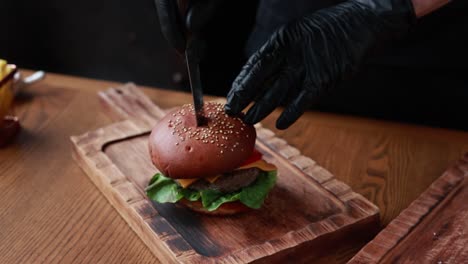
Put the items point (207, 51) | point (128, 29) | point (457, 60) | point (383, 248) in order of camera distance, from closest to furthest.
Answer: point (383, 248), point (457, 60), point (207, 51), point (128, 29)

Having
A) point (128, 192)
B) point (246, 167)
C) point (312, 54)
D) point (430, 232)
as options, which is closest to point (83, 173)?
point (128, 192)

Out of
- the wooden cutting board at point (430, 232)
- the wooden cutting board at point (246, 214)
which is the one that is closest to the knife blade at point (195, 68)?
the wooden cutting board at point (246, 214)

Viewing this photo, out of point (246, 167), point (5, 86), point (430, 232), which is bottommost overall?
point (430, 232)

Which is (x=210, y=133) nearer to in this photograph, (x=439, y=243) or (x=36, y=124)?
(x=439, y=243)

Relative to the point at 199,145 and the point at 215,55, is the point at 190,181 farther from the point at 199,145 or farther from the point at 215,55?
the point at 215,55

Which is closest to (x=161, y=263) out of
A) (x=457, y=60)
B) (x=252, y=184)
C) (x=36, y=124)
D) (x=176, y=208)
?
(x=176, y=208)

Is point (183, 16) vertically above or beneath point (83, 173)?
above
